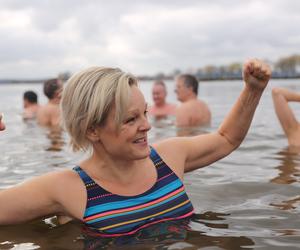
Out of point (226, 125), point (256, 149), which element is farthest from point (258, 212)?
point (256, 149)

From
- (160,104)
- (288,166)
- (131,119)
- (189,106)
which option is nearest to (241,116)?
(131,119)

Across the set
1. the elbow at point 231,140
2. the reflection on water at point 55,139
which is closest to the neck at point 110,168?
the elbow at point 231,140

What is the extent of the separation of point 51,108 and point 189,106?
11.8 ft

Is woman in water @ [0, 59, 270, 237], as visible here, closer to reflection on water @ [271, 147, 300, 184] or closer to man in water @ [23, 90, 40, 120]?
reflection on water @ [271, 147, 300, 184]

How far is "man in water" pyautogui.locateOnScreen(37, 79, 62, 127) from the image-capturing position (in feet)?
42.1

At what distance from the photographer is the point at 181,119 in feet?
38.7

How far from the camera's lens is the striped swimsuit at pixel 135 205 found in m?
3.23

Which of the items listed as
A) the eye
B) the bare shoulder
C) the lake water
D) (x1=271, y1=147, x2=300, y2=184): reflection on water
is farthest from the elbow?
(x1=271, y1=147, x2=300, y2=184): reflection on water

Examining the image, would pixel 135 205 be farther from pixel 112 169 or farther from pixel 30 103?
pixel 30 103

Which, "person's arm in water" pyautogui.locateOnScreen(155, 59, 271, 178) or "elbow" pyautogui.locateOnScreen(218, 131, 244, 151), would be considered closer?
"person's arm in water" pyautogui.locateOnScreen(155, 59, 271, 178)

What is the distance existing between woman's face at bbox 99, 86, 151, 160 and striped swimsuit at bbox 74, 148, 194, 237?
11.3 inches

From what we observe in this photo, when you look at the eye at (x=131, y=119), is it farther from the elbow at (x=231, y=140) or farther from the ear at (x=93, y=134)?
the elbow at (x=231, y=140)

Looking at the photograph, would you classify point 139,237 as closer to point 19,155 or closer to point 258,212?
point 258,212

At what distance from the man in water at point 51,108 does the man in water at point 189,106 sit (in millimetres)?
3072
